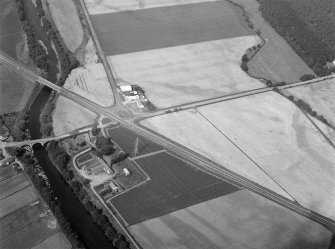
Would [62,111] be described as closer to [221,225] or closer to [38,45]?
[38,45]

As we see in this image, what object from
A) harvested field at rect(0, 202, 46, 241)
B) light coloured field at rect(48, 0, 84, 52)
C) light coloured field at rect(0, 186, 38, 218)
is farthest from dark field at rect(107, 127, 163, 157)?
light coloured field at rect(48, 0, 84, 52)

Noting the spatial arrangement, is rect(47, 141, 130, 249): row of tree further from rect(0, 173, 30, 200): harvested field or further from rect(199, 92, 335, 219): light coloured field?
rect(199, 92, 335, 219): light coloured field

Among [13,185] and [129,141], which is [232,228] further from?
[13,185]

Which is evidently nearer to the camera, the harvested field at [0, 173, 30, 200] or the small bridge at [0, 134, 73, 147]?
the harvested field at [0, 173, 30, 200]

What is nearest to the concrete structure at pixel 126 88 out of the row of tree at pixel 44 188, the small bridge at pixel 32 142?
the small bridge at pixel 32 142

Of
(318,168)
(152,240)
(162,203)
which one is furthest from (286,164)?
(152,240)
